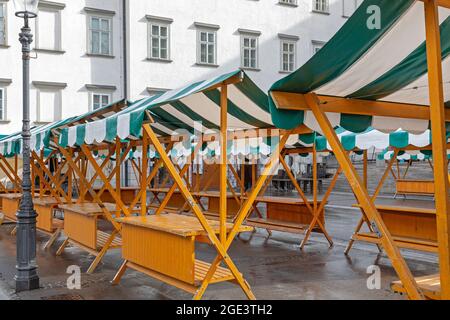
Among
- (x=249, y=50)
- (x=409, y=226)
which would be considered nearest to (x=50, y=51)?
(x=249, y=50)

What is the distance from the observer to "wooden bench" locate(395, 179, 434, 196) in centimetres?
2198

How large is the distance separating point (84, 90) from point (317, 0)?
15.7 metres

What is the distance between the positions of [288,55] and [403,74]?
25702 millimetres

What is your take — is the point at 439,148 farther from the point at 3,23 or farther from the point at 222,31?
the point at 222,31

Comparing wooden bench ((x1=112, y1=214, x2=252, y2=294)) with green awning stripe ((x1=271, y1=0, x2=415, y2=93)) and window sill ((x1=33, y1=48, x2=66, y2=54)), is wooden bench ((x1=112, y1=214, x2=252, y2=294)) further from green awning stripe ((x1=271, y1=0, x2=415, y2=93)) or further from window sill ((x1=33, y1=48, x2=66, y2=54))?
window sill ((x1=33, y1=48, x2=66, y2=54))

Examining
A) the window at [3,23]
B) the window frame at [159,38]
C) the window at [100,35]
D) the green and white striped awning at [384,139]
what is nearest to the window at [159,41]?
the window frame at [159,38]

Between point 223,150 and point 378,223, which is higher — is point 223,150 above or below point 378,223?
above

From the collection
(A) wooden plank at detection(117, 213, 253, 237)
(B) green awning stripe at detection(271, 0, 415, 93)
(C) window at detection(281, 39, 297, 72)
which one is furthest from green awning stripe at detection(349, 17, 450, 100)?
(C) window at detection(281, 39, 297, 72)

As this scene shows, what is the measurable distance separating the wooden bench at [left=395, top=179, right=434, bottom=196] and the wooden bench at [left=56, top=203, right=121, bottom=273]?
16497mm

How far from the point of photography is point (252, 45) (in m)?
28.5

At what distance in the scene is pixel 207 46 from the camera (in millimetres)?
27031

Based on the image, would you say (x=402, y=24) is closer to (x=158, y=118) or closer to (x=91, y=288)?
(x=158, y=118)

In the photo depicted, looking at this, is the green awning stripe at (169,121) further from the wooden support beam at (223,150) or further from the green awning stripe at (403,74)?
the green awning stripe at (403,74)

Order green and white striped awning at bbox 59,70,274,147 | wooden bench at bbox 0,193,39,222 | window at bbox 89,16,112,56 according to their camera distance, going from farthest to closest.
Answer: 1. window at bbox 89,16,112,56
2. wooden bench at bbox 0,193,39,222
3. green and white striped awning at bbox 59,70,274,147
